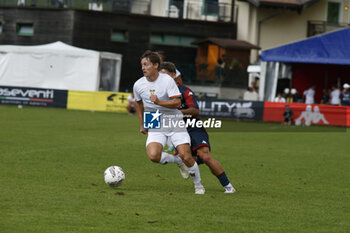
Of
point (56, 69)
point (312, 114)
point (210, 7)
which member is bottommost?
point (312, 114)

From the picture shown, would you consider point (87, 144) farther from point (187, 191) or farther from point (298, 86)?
point (298, 86)

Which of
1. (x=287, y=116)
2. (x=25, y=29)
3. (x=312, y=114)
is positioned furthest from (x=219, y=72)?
(x=25, y=29)

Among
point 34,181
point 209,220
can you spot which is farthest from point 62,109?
point 209,220

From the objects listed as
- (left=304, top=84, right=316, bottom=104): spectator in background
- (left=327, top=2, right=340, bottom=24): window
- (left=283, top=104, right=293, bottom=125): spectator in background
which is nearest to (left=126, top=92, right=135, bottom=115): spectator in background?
(left=283, top=104, right=293, bottom=125): spectator in background

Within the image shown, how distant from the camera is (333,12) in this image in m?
48.9

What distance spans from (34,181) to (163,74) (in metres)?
2.54

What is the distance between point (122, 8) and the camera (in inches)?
1772

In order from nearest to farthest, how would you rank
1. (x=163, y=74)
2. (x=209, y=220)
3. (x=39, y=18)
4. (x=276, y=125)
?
(x=209, y=220) < (x=163, y=74) < (x=276, y=125) < (x=39, y=18)

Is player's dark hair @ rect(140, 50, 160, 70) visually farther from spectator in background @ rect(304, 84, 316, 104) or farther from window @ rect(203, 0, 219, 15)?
window @ rect(203, 0, 219, 15)

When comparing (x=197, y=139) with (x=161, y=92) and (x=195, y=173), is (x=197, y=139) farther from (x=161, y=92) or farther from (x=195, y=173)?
(x=161, y=92)

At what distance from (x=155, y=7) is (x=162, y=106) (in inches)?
1482

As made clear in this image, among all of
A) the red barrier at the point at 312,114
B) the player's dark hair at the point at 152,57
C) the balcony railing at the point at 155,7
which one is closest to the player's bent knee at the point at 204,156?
the player's dark hair at the point at 152,57

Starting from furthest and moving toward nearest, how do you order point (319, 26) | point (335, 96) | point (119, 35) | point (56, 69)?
point (319, 26) < point (119, 35) < point (56, 69) < point (335, 96)

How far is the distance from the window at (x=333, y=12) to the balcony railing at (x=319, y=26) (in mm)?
538
